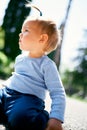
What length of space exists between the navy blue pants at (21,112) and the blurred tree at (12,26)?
2373 centimetres

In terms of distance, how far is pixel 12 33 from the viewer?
26.4m

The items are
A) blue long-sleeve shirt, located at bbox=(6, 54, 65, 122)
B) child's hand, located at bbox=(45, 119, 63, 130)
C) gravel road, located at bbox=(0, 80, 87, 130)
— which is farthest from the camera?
gravel road, located at bbox=(0, 80, 87, 130)

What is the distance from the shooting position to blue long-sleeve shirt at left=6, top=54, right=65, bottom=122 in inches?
96.3

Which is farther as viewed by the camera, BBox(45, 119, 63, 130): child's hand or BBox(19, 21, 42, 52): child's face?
BBox(19, 21, 42, 52): child's face

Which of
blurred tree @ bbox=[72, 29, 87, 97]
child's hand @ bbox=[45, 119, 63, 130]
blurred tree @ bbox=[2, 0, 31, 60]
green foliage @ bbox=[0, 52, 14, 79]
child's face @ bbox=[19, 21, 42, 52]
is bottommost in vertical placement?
blurred tree @ bbox=[72, 29, 87, 97]

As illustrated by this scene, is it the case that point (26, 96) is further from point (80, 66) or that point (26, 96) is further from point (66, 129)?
point (80, 66)

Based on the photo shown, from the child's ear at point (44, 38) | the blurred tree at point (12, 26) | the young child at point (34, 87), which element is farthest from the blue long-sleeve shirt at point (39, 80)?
the blurred tree at point (12, 26)

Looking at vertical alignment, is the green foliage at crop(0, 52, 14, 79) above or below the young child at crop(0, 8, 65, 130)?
below

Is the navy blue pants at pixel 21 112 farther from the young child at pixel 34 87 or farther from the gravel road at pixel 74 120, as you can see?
the gravel road at pixel 74 120

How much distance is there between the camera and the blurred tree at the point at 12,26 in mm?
26328

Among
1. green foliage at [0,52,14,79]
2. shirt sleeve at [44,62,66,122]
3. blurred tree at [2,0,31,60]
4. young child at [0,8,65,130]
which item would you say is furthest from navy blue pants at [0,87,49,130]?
blurred tree at [2,0,31,60]

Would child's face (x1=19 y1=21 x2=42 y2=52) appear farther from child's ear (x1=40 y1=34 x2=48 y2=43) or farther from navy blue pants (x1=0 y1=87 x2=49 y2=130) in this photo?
navy blue pants (x1=0 y1=87 x2=49 y2=130)

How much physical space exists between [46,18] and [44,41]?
196mm

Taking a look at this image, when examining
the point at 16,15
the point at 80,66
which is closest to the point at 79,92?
the point at 80,66
